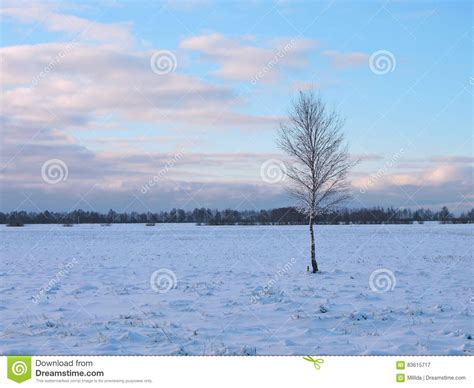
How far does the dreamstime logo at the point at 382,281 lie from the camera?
14.5 meters

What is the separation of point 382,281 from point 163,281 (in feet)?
26.5

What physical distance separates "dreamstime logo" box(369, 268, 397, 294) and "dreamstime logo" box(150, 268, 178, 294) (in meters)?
6.76

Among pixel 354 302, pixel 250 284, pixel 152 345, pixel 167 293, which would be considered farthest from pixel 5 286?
pixel 354 302

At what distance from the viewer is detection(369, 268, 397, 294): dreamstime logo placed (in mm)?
14479

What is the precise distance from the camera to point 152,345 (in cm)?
800

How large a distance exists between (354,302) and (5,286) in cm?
1141
